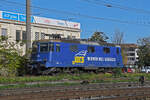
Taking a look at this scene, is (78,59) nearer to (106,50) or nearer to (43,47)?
(43,47)

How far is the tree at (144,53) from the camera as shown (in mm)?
60969

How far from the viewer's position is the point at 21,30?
1897 inches

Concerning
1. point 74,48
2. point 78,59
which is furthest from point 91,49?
point 74,48

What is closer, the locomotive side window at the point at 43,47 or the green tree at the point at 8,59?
the green tree at the point at 8,59

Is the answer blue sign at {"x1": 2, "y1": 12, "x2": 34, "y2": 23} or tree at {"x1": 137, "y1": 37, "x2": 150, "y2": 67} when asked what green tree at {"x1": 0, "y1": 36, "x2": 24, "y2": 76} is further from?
tree at {"x1": 137, "y1": 37, "x2": 150, "y2": 67}

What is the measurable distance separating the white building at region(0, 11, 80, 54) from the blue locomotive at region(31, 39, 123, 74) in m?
11.8

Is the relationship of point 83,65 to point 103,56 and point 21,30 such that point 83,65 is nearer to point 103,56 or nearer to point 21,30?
point 103,56

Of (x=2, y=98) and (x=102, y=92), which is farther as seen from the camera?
(x=102, y=92)

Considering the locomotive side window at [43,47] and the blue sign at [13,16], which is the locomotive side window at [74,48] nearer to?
the locomotive side window at [43,47]

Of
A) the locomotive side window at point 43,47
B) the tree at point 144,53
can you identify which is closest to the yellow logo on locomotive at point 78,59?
the locomotive side window at point 43,47

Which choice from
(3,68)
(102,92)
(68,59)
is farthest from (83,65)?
(102,92)

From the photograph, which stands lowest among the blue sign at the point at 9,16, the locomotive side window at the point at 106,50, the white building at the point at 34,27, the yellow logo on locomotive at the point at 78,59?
the yellow logo on locomotive at the point at 78,59

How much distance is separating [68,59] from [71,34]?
27927 mm

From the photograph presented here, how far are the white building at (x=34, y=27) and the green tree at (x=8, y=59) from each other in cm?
1284
